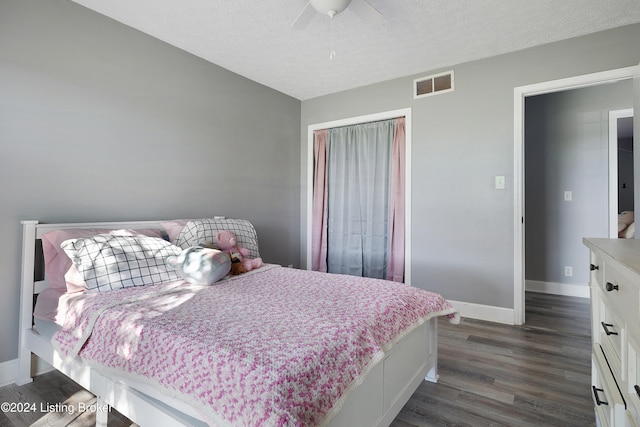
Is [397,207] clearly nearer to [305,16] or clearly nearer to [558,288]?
[305,16]

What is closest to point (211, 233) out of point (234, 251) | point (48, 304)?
point (234, 251)

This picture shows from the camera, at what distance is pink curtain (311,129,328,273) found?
4.07m

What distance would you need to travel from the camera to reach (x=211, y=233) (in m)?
2.51

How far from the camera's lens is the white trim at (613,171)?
3521 mm

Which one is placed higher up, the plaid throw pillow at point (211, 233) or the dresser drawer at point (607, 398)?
the plaid throw pillow at point (211, 233)

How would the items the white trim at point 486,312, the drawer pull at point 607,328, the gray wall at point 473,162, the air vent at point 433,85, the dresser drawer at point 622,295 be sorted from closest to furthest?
the dresser drawer at point 622,295
the drawer pull at point 607,328
the gray wall at point 473,162
the white trim at point 486,312
the air vent at point 433,85

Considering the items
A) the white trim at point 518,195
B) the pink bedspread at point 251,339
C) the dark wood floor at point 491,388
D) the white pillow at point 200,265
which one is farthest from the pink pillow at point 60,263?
the white trim at point 518,195

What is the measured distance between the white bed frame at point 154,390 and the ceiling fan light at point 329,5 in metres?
1.98

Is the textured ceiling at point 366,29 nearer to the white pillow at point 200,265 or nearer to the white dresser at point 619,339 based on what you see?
the white pillow at point 200,265

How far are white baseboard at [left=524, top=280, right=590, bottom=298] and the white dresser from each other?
2916 mm

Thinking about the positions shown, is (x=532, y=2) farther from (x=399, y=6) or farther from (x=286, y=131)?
(x=286, y=131)

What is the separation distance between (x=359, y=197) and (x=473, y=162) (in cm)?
128

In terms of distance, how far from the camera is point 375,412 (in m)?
1.39

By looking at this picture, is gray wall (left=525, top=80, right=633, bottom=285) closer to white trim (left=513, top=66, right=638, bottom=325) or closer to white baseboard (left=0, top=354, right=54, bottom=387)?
white trim (left=513, top=66, right=638, bottom=325)
